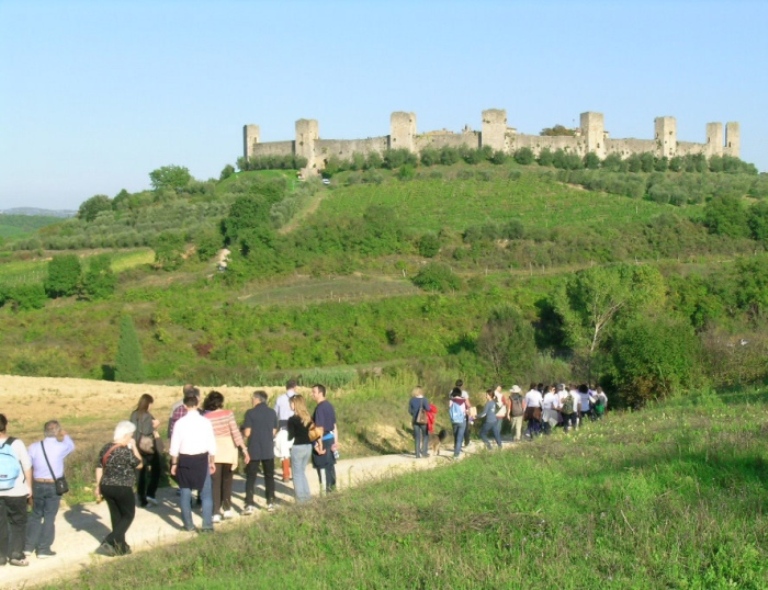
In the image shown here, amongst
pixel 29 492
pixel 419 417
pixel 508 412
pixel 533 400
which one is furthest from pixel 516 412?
pixel 29 492

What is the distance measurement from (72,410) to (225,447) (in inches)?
515

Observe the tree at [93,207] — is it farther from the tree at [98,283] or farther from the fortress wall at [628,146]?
the fortress wall at [628,146]

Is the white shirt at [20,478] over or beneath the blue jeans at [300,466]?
over

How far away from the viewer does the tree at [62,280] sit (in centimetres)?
5112

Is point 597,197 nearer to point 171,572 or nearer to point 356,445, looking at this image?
point 356,445

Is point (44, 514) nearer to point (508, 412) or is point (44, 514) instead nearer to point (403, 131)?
point (508, 412)

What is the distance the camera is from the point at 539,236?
54969 mm

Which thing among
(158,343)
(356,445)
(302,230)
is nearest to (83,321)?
(158,343)

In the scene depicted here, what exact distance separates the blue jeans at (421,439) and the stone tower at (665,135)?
72.2 m

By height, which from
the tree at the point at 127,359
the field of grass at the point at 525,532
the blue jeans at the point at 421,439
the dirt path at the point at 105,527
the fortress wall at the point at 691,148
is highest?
the fortress wall at the point at 691,148

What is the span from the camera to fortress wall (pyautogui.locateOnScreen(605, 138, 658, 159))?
266ft

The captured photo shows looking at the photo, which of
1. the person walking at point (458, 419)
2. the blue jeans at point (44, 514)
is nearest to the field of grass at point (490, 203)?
the person walking at point (458, 419)

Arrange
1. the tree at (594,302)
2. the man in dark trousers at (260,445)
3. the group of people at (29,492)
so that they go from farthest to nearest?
the tree at (594,302), the man in dark trousers at (260,445), the group of people at (29,492)

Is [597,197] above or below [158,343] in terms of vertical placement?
above
